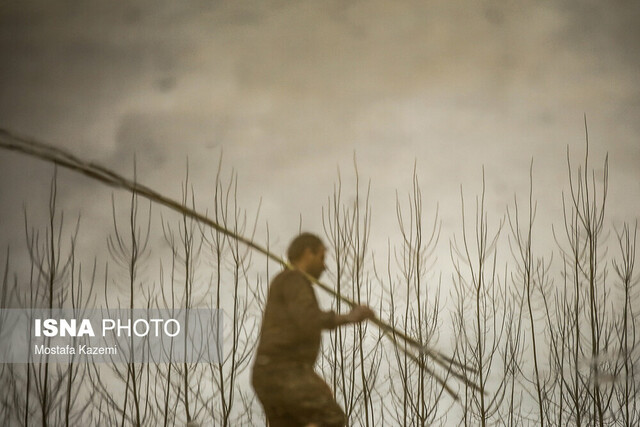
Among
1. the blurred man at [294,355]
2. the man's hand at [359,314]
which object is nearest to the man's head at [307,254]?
the blurred man at [294,355]

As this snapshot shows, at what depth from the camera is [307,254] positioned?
9.82 ft

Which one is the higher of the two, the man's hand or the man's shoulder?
the man's shoulder

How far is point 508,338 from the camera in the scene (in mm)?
6914

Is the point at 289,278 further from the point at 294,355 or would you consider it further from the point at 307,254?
the point at 294,355

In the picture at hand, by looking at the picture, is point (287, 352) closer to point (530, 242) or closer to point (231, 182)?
point (231, 182)

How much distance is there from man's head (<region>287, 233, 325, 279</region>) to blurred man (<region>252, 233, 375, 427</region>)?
11 cm

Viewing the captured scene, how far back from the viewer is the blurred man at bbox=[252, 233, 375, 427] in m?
2.75

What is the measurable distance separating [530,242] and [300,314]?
4.45 metres

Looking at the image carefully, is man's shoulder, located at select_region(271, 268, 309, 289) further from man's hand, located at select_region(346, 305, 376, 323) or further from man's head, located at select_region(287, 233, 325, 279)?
man's hand, located at select_region(346, 305, 376, 323)

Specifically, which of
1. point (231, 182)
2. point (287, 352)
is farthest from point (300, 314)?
point (231, 182)

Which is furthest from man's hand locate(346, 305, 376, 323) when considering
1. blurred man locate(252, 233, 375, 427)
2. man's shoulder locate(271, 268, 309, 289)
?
man's shoulder locate(271, 268, 309, 289)

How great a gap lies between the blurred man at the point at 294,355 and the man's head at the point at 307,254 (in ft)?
0.36

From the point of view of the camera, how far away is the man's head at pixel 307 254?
2.99 metres

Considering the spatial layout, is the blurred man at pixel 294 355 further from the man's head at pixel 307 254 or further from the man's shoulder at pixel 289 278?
the man's head at pixel 307 254
